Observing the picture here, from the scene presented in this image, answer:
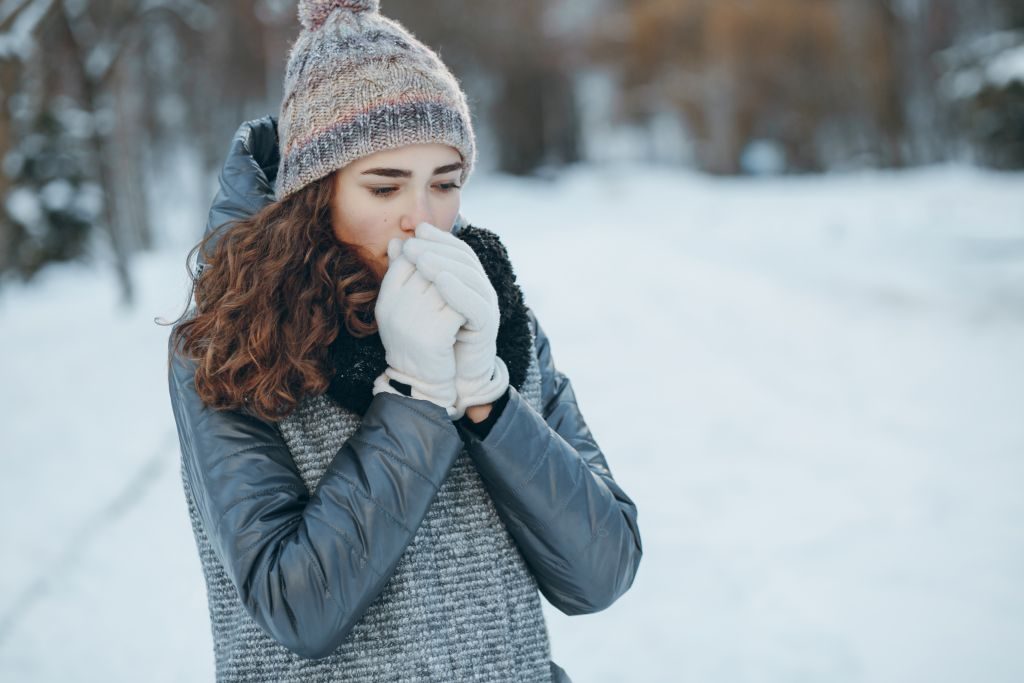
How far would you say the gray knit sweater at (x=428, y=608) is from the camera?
1.56 meters

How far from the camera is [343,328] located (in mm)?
1646

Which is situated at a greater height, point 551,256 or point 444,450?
point 444,450

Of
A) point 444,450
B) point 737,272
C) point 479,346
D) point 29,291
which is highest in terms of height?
point 479,346

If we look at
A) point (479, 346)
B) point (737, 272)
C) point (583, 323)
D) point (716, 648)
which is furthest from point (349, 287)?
point (737, 272)

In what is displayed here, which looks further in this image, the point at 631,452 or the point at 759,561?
the point at 631,452

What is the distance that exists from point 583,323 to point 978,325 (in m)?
3.39

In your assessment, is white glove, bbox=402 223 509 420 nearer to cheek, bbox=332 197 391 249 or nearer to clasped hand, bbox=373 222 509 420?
clasped hand, bbox=373 222 509 420

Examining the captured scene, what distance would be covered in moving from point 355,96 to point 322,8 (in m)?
0.26

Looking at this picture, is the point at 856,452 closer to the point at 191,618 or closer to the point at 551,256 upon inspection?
the point at 191,618

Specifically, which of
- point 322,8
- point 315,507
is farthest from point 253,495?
point 322,8

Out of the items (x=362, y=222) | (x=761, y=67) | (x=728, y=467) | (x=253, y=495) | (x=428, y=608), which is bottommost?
(x=728, y=467)

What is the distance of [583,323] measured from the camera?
797cm

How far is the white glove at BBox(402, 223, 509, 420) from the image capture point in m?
1.47

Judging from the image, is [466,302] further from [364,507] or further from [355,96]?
[355,96]
